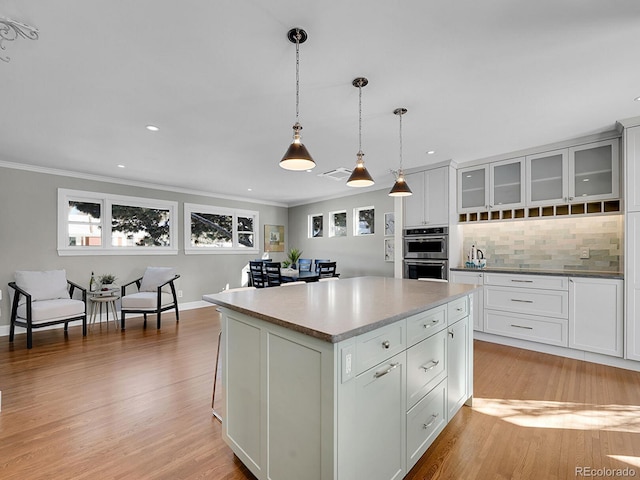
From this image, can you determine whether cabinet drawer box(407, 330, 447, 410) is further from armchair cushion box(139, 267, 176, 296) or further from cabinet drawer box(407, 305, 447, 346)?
armchair cushion box(139, 267, 176, 296)

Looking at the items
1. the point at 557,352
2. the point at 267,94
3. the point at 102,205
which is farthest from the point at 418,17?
the point at 102,205

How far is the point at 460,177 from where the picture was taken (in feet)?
14.7

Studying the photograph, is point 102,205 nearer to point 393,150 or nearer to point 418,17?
point 393,150

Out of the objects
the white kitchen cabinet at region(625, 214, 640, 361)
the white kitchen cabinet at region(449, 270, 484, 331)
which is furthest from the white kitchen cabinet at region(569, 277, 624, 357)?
the white kitchen cabinet at region(449, 270, 484, 331)

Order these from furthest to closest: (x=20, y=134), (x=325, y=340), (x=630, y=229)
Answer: (x=20, y=134), (x=630, y=229), (x=325, y=340)

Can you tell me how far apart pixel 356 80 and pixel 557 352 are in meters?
3.77

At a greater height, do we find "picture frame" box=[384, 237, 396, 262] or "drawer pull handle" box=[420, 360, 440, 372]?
"picture frame" box=[384, 237, 396, 262]

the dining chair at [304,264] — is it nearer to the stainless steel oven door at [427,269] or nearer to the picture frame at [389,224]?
the picture frame at [389,224]

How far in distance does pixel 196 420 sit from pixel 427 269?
3538mm

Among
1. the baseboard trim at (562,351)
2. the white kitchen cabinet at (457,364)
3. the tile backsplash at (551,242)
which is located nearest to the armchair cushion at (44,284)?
the white kitchen cabinet at (457,364)

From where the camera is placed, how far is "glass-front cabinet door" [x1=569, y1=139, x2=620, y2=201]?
3289 millimetres

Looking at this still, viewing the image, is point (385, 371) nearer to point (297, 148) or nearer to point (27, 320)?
point (297, 148)

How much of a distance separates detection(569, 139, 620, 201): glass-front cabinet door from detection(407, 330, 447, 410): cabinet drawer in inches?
115

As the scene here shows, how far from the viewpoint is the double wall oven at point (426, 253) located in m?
4.35
